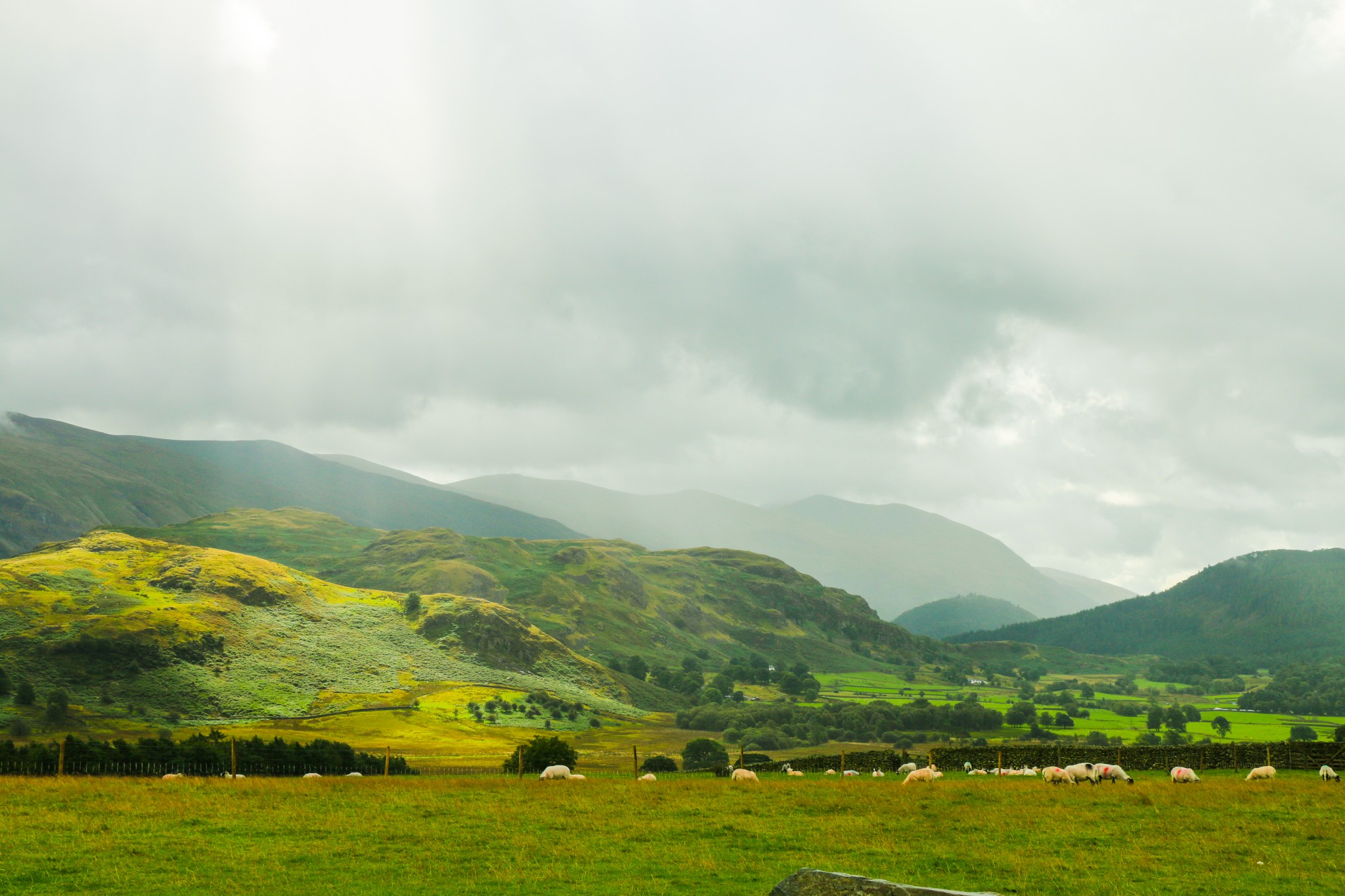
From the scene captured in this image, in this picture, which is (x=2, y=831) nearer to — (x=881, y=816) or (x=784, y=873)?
(x=784, y=873)

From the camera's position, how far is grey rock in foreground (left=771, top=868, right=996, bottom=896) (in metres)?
12.7

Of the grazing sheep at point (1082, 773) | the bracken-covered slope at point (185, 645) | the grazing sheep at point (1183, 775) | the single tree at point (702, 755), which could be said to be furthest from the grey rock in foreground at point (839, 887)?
the bracken-covered slope at point (185, 645)

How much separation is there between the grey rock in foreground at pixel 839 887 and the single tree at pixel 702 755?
411ft

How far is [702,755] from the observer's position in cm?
14175

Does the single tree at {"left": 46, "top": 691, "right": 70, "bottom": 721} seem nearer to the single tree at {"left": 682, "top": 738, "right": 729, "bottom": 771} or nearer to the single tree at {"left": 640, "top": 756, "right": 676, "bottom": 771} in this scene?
the single tree at {"left": 640, "top": 756, "right": 676, "bottom": 771}

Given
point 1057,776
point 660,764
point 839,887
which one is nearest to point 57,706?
point 660,764

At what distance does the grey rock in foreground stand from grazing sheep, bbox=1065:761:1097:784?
41490 millimetres

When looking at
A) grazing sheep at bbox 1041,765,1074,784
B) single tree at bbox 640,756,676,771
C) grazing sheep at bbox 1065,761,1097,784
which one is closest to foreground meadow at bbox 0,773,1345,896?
grazing sheep at bbox 1041,765,1074,784

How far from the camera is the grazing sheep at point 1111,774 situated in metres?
48.5

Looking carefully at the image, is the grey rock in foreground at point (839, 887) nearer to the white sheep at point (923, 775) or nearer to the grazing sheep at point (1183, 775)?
the white sheep at point (923, 775)

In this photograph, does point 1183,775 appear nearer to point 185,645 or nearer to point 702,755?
point 702,755

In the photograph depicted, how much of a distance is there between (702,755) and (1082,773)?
101107 millimetres

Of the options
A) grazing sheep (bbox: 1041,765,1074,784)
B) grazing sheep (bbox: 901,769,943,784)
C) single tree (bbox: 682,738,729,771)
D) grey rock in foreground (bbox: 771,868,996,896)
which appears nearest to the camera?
grey rock in foreground (bbox: 771,868,996,896)

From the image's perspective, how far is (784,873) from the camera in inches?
984
